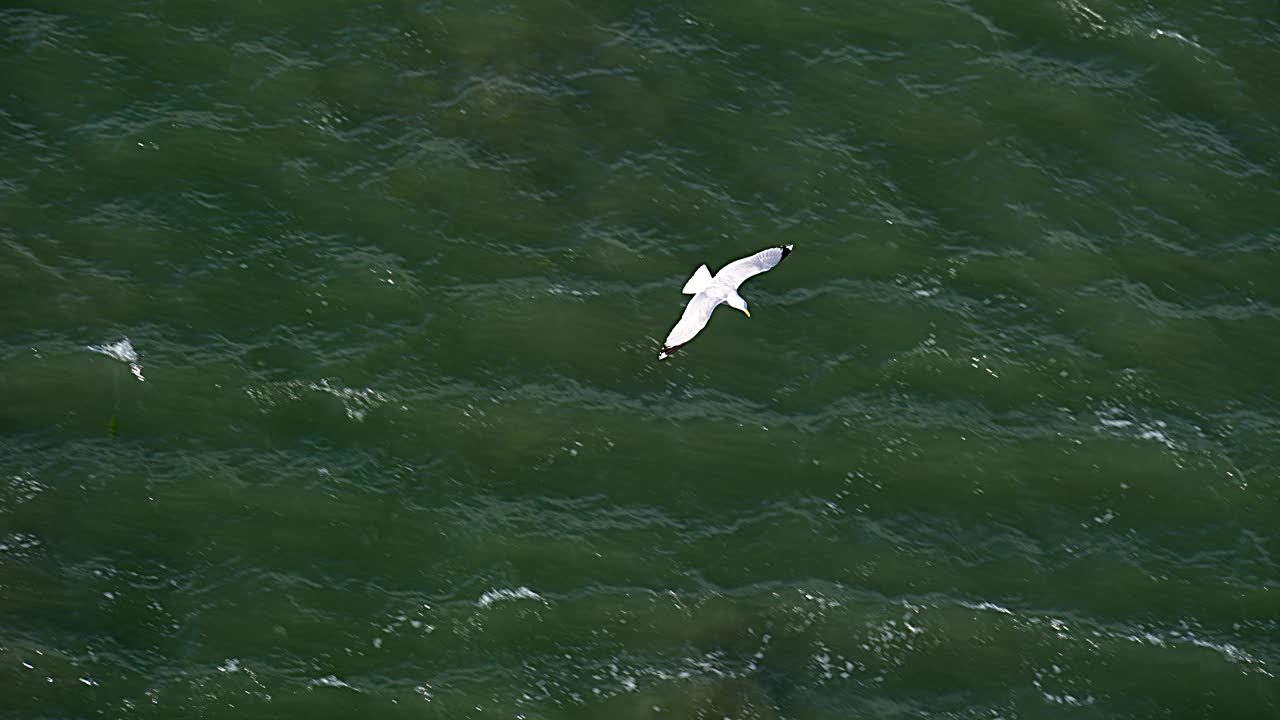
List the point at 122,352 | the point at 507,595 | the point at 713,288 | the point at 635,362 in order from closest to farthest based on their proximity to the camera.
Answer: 1. the point at 507,595
2. the point at 713,288
3. the point at 122,352
4. the point at 635,362

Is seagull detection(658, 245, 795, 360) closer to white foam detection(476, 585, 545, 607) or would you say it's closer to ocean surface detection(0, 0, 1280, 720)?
ocean surface detection(0, 0, 1280, 720)

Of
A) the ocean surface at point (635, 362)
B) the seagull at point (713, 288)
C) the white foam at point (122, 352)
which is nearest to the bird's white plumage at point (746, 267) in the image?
the seagull at point (713, 288)

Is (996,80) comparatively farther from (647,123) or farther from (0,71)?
(0,71)

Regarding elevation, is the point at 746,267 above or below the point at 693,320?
above

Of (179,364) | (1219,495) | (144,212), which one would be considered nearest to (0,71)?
(144,212)

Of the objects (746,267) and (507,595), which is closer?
(507,595)

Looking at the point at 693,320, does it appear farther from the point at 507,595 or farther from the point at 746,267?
the point at 507,595

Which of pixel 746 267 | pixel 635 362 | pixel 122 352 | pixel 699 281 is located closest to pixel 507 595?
pixel 635 362
